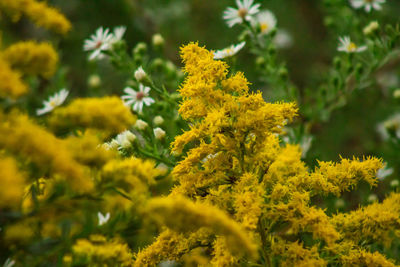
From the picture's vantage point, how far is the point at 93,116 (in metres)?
0.90

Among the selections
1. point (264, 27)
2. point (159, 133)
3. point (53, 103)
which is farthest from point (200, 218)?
point (264, 27)

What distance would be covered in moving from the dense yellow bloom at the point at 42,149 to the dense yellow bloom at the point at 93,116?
8 cm

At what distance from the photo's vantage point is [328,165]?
3.80ft

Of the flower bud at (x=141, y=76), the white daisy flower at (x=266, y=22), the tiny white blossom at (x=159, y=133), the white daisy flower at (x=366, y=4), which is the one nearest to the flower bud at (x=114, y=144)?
the tiny white blossom at (x=159, y=133)

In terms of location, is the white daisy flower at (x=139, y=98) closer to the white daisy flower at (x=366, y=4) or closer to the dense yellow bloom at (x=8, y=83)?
the dense yellow bloom at (x=8, y=83)

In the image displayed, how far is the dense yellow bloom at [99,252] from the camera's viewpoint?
959mm

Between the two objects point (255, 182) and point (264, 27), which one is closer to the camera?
point (255, 182)

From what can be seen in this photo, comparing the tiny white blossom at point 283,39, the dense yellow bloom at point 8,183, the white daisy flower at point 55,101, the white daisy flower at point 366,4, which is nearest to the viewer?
the dense yellow bloom at point 8,183

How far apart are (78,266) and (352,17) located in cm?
169

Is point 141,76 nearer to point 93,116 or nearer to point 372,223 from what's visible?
point 93,116

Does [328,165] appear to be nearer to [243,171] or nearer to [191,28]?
[243,171]

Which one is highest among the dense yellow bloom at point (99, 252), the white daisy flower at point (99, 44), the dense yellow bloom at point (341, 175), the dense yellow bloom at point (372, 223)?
the white daisy flower at point (99, 44)

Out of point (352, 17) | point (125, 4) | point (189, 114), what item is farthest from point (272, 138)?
point (125, 4)

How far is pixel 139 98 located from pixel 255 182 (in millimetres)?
749
